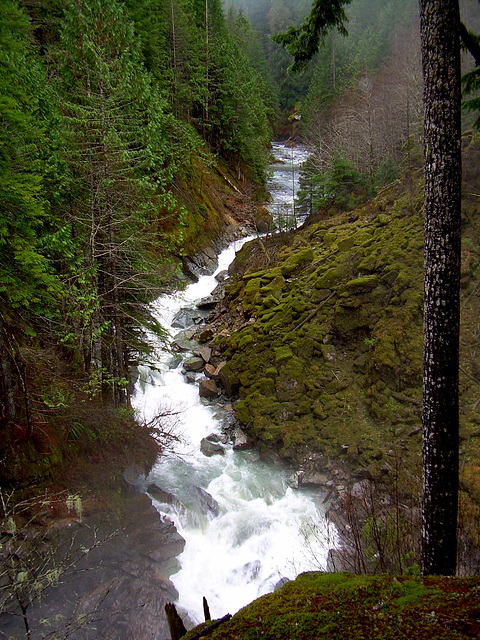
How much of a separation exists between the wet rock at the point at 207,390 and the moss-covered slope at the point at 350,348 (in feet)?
1.70

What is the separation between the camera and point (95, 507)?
8164 millimetres

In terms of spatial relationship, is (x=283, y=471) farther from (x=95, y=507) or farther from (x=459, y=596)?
(x=459, y=596)

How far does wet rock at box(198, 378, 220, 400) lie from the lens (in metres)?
14.3

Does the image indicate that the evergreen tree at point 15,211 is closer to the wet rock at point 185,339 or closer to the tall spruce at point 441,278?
the tall spruce at point 441,278

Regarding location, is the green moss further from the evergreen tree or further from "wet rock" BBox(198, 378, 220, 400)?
the evergreen tree

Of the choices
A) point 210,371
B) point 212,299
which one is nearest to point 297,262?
point 212,299

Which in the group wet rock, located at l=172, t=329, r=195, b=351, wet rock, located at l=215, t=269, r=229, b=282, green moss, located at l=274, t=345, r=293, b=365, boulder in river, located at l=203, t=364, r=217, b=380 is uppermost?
wet rock, located at l=215, t=269, r=229, b=282

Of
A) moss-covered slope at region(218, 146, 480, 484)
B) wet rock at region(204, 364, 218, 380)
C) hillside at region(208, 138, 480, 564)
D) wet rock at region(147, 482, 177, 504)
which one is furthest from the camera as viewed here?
wet rock at region(204, 364, 218, 380)

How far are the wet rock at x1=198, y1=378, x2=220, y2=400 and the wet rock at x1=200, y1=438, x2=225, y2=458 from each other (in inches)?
Answer: 95.0

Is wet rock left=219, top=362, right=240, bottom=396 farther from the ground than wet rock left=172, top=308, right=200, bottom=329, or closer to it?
closer to it

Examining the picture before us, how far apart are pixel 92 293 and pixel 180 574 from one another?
6.30 metres

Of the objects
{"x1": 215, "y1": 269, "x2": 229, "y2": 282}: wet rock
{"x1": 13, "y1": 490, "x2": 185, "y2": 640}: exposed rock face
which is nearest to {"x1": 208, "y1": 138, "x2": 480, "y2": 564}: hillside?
{"x1": 13, "y1": 490, "x2": 185, "y2": 640}: exposed rock face

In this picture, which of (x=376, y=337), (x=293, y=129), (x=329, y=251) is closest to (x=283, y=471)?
(x=376, y=337)

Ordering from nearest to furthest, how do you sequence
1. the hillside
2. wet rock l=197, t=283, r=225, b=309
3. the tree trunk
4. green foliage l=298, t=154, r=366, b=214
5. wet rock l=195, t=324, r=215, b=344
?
the tree trunk
the hillside
wet rock l=195, t=324, r=215, b=344
wet rock l=197, t=283, r=225, b=309
green foliage l=298, t=154, r=366, b=214
